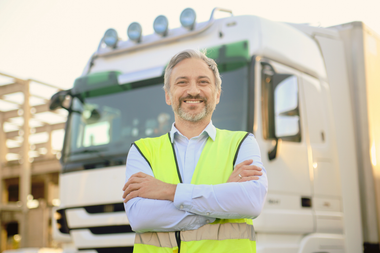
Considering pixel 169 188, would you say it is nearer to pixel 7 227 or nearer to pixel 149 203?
pixel 149 203

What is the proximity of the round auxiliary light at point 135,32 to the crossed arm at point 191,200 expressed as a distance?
2683 millimetres

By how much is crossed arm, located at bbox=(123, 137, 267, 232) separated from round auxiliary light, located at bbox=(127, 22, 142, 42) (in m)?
2.68

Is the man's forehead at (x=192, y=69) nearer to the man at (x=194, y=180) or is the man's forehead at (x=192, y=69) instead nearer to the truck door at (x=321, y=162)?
the man at (x=194, y=180)

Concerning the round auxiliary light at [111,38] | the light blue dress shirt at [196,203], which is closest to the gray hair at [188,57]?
the light blue dress shirt at [196,203]

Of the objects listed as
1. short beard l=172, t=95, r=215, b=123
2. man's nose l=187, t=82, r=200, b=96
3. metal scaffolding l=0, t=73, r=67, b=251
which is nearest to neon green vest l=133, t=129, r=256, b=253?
short beard l=172, t=95, r=215, b=123

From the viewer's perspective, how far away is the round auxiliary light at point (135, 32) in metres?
4.30

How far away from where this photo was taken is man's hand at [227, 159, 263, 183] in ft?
5.83

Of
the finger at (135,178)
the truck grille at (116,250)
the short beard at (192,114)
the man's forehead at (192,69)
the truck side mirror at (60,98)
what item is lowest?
the truck grille at (116,250)

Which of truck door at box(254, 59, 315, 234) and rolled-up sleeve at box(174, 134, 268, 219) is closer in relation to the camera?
rolled-up sleeve at box(174, 134, 268, 219)

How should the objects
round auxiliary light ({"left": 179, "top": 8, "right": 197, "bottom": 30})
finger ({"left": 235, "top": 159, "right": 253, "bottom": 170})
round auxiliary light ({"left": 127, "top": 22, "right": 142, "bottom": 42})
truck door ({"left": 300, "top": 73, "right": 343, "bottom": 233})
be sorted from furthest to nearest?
round auxiliary light ({"left": 127, "top": 22, "right": 142, "bottom": 42}), round auxiliary light ({"left": 179, "top": 8, "right": 197, "bottom": 30}), truck door ({"left": 300, "top": 73, "right": 343, "bottom": 233}), finger ({"left": 235, "top": 159, "right": 253, "bottom": 170})

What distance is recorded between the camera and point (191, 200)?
1.71 meters

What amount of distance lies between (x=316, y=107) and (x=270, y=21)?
3.05ft

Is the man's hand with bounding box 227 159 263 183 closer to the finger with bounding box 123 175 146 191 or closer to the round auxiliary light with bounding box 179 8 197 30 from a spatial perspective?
the finger with bounding box 123 175 146 191

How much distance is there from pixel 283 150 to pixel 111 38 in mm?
2176
